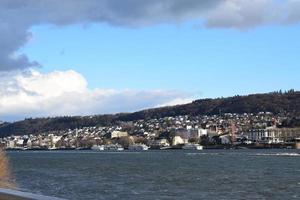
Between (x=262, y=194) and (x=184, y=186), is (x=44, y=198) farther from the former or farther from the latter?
(x=184, y=186)

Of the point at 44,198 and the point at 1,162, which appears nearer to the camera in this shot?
the point at 44,198

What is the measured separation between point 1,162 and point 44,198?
24.4 m

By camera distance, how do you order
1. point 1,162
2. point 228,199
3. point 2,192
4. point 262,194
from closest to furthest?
point 2,192, point 1,162, point 228,199, point 262,194

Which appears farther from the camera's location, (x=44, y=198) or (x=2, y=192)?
(x=2, y=192)

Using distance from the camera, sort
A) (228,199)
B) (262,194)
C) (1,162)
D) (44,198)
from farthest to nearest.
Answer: (262,194), (228,199), (1,162), (44,198)

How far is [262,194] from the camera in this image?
3753 cm

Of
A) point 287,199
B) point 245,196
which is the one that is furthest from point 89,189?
point 287,199

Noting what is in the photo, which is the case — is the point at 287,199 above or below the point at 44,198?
below

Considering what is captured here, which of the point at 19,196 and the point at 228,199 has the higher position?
the point at 19,196

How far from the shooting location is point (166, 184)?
46.7 metres

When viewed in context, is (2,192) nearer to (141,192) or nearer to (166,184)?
(141,192)

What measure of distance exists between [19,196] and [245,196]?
29847 millimetres

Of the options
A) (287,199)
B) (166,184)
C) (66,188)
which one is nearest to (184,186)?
(166,184)

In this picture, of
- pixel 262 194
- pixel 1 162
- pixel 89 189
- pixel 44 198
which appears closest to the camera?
pixel 44 198
